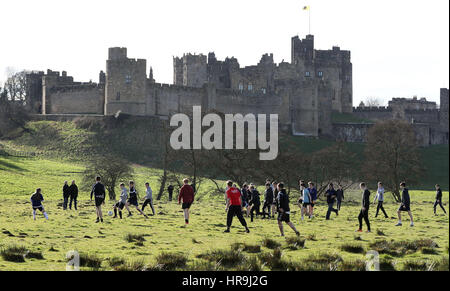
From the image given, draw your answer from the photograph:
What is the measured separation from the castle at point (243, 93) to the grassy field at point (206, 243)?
5141 cm

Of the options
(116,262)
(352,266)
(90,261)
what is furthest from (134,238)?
(352,266)

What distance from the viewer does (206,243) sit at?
19500 mm

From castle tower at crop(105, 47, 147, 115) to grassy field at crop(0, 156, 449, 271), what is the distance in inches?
1986

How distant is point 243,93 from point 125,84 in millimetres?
19367

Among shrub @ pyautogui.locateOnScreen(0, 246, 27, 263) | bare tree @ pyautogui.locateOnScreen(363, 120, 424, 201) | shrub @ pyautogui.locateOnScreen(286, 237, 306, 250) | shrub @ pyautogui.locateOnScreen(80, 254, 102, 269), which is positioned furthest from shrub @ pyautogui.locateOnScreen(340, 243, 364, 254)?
bare tree @ pyautogui.locateOnScreen(363, 120, 424, 201)

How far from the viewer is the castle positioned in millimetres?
82312

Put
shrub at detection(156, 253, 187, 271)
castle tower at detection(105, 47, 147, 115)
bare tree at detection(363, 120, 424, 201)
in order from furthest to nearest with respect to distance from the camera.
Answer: castle tower at detection(105, 47, 147, 115), bare tree at detection(363, 120, 424, 201), shrub at detection(156, 253, 187, 271)

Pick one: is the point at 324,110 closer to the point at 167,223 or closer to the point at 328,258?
the point at 167,223

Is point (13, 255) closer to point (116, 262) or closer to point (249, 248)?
point (116, 262)

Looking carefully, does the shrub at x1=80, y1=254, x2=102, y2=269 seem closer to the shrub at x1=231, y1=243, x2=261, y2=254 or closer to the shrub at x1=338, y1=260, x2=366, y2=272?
the shrub at x1=231, y1=243, x2=261, y2=254

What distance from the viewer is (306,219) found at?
27.8m

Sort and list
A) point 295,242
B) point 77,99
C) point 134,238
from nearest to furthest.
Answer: point 295,242 → point 134,238 → point 77,99

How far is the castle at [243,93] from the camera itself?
82.3 metres

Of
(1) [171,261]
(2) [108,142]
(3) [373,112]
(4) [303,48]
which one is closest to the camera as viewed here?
(1) [171,261]
